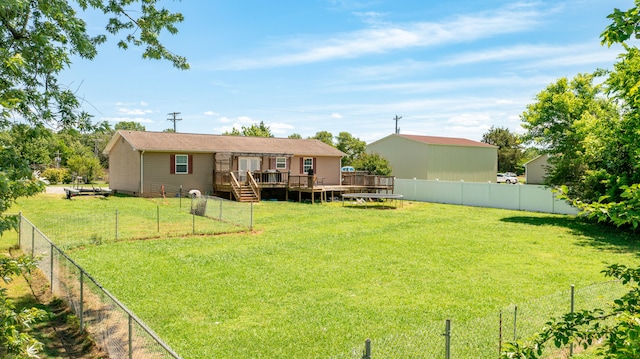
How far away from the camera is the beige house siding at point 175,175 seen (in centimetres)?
2581

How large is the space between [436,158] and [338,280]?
28986 millimetres

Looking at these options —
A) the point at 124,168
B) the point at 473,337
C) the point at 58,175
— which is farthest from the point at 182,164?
the point at 58,175

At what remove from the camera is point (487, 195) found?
2608 cm

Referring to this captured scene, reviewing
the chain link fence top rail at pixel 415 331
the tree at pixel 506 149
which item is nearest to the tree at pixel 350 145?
the tree at pixel 506 149

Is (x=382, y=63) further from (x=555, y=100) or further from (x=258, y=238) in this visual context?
(x=258, y=238)

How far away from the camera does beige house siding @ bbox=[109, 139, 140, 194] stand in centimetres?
2642

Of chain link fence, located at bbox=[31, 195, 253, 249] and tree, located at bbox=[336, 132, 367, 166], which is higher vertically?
tree, located at bbox=[336, 132, 367, 166]

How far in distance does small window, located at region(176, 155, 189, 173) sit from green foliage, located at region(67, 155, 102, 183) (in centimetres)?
2012

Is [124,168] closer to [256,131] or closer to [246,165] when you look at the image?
[246,165]

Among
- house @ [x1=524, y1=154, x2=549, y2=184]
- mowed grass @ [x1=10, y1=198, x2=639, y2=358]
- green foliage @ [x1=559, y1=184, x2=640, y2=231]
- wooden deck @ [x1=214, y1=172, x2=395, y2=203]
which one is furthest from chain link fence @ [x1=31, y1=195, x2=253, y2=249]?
house @ [x1=524, y1=154, x2=549, y2=184]

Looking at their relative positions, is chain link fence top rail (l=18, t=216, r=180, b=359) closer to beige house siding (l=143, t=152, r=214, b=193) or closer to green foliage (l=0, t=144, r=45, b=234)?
green foliage (l=0, t=144, r=45, b=234)

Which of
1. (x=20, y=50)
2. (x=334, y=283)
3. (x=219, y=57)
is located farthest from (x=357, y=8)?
(x=20, y=50)

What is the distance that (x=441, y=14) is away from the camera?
1481 cm

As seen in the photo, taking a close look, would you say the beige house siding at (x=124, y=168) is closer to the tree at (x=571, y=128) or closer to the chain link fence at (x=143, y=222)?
the chain link fence at (x=143, y=222)
